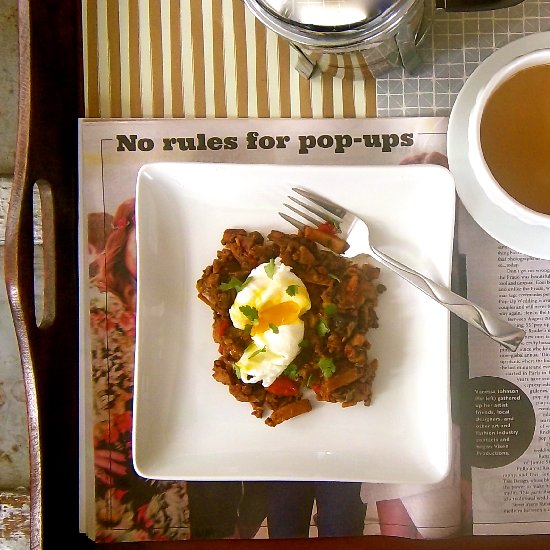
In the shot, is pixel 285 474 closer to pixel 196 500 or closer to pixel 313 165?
pixel 196 500

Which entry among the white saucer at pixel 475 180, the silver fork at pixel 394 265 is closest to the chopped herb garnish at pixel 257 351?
the silver fork at pixel 394 265

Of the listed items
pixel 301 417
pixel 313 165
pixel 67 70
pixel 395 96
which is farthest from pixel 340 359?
pixel 67 70

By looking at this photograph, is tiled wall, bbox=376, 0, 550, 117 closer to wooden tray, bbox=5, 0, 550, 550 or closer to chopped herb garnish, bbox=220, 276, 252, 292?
chopped herb garnish, bbox=220, 276, 252, 292

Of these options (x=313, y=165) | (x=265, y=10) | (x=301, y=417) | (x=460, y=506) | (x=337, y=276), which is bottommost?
(x=460, y=506)

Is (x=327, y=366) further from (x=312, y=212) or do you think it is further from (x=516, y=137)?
(x=516, y=137)

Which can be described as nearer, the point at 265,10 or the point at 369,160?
the point at 265,10

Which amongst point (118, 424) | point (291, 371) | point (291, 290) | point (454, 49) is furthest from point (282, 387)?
point (454, 49)

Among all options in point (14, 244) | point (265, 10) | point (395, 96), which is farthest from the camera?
point (395, 96)
